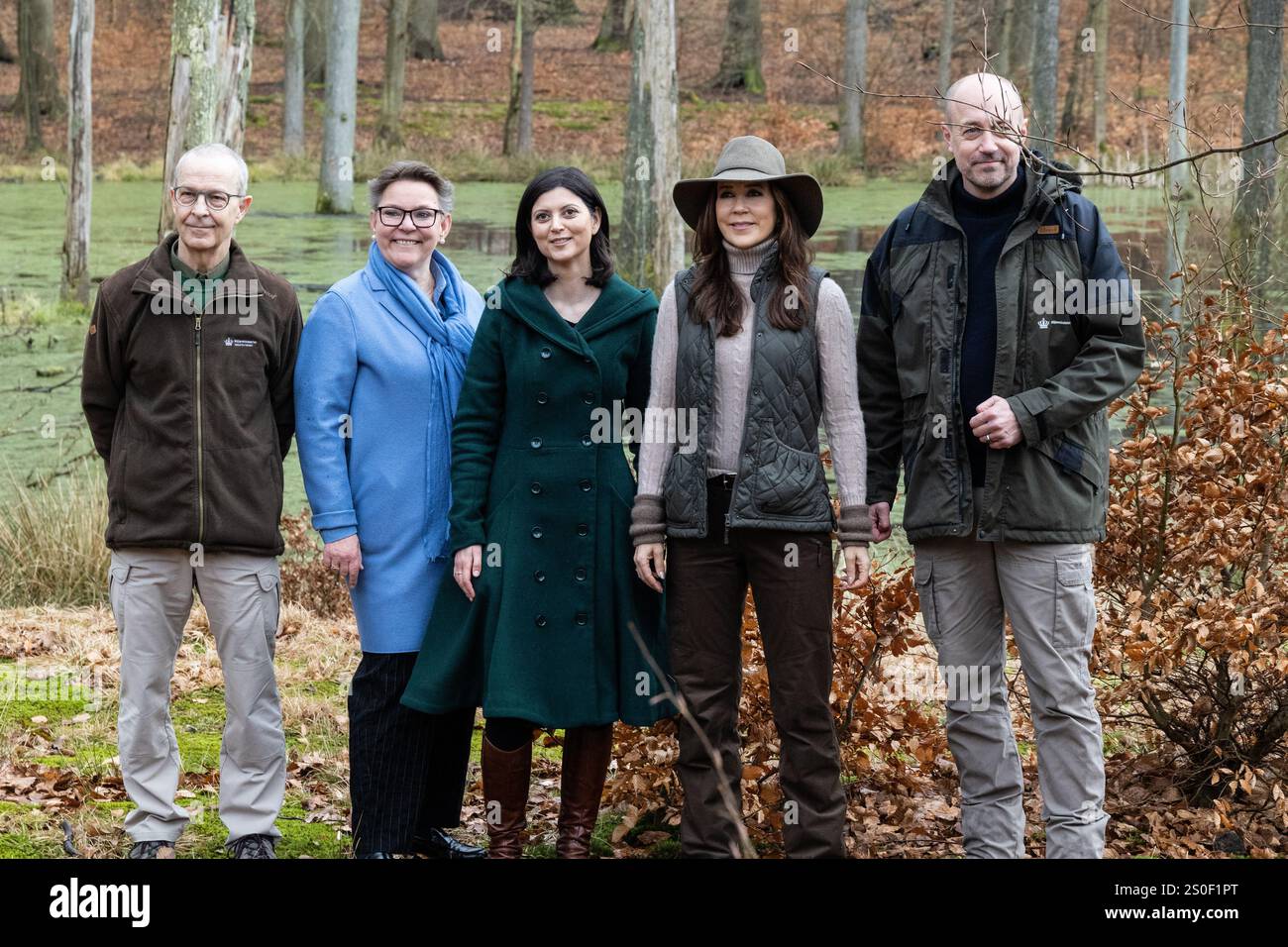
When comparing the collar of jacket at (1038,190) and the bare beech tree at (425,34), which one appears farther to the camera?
the bare beech tree at (425,34)

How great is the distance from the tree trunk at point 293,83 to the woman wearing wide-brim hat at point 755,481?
27279mm

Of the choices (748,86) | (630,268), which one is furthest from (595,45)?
(630,268)

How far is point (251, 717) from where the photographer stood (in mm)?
4266

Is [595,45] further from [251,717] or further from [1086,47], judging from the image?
[251,717]

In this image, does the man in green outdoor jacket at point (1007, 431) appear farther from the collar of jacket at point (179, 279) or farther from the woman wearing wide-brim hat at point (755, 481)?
the collar of jacket at point (179, 279)

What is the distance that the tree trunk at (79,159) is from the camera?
1616cm

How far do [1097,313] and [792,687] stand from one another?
48.5 inches

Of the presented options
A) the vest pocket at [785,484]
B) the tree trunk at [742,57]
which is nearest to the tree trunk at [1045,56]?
the vest pocket at [785,484]

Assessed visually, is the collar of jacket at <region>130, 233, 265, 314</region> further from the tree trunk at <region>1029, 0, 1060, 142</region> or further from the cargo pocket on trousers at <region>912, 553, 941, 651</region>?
the tree trunk at <region>1029, 0, 1060, 142</region>

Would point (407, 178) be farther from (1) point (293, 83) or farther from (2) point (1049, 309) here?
(1) point (293, 83)

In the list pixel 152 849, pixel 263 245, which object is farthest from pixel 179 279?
pixel 263 245

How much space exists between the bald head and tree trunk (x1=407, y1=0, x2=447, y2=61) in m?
39.2

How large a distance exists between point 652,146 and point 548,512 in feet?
30.9

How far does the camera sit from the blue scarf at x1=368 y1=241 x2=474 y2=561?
4.25m
